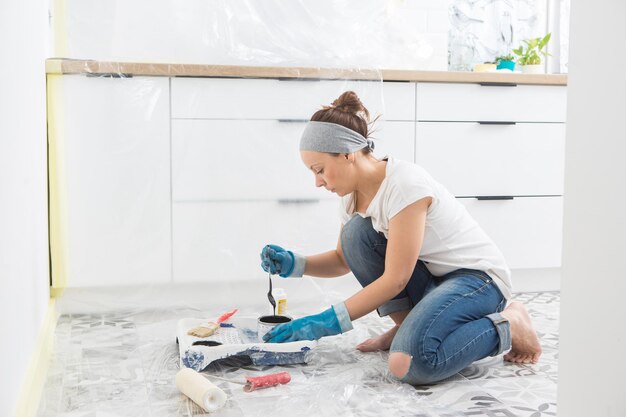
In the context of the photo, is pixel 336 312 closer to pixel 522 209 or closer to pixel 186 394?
pixel 186 394

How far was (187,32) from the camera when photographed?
8.20ft

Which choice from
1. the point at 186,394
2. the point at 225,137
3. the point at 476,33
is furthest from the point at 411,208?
the point at 476,33

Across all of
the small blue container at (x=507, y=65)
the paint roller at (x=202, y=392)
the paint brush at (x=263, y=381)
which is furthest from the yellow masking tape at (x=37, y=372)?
the small blue container at (x=507, y=65)

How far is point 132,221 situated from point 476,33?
5.98 ft

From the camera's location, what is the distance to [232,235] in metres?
2.49

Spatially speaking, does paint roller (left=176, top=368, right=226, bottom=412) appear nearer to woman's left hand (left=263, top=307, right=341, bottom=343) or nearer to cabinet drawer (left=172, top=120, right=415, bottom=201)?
woman's left hand (left=263, top=307, right=341, bottom=343)

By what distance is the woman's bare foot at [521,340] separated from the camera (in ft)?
6.34

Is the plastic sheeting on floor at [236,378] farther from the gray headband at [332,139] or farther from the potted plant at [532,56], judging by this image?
the potted plant at [532,56]

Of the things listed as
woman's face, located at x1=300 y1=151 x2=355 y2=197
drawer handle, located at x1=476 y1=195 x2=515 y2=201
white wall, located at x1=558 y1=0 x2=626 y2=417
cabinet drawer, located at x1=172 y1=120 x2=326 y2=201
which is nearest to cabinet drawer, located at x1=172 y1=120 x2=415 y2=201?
cabinet drawer, located at x1=172 y1=120 x2=326 y2=201

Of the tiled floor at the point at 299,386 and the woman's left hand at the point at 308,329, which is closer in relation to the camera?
the tiled floor at the point at 299,386

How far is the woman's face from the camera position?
1.88 m

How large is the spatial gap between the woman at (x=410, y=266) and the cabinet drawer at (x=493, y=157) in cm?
74

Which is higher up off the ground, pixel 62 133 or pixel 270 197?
pixel 62 133

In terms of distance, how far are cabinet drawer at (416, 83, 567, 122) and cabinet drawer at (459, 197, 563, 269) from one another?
0.31 meters
